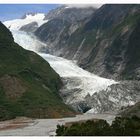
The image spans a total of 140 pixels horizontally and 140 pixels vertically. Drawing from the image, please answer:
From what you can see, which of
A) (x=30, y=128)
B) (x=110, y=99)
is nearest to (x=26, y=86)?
(x=110, y=99)

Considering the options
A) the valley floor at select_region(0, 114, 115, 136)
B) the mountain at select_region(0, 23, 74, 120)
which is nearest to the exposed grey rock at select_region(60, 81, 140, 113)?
the mountain at select_region(0, 23, 74, 120)

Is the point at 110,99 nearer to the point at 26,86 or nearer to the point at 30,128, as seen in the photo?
the point at 26,86

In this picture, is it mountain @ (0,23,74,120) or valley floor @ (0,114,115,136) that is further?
mountain @ (0,23,74,120)

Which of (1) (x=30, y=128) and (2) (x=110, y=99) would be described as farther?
(2) (x=110, y=99)

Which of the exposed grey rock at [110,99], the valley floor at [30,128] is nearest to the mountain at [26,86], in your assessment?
the exposed grey rock at [110,99]

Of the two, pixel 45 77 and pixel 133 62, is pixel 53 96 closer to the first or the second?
pixel 45 77

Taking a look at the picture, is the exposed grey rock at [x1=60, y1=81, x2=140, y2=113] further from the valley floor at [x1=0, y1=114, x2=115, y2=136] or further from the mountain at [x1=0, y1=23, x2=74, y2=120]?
the valley floor at [x1=0, y1=114, x2=115, y2=136]

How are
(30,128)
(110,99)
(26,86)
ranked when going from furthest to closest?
1. (110,99)
2. (26,86)
3. (30,128)

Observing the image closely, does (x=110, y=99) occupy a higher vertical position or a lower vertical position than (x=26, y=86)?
lower

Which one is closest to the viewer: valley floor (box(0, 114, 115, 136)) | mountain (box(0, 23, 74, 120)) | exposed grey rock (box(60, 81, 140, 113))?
valley floor (box(0, 114, 115, 136))
